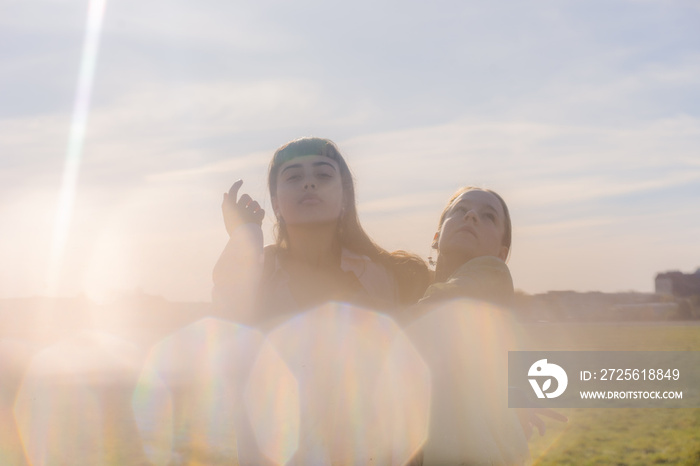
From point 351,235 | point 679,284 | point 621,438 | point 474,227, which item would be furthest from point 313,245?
point 679,284

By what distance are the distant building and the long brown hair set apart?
46865 millimetres

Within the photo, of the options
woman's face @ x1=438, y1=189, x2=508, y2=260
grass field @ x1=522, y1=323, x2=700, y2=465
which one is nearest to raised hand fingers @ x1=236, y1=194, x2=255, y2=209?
woman's face @ x1=438, y1=189, x2=508, y2=260

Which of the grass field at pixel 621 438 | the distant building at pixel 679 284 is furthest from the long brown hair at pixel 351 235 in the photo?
the distant building at pixel 679 284

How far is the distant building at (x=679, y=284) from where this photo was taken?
46.1m

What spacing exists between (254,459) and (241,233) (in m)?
1.18

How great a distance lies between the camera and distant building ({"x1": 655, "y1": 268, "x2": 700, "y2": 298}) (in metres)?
46.1

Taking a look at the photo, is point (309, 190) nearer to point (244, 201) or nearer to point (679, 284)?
point (244, 201)

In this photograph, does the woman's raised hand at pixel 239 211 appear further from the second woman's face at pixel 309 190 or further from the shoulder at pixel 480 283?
the shoulder at pixel 480 283

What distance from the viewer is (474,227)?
133 inches

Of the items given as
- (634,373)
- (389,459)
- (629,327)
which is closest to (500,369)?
(389,459)

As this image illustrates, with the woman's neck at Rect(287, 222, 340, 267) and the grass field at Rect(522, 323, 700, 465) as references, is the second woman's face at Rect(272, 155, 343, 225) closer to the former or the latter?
the woman's neck at Rect(287, 222, 340, 267)

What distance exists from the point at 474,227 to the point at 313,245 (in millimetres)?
1070

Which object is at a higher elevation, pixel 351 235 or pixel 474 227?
pixel 351 235

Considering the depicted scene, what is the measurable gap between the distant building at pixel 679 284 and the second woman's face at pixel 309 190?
155ft
